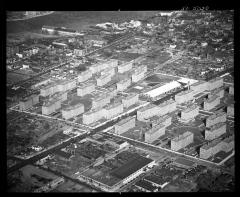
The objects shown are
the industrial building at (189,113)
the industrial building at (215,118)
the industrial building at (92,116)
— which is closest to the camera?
the industrial building at (215,118)

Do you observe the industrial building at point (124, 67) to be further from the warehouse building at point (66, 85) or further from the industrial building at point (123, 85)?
the warehouse building at point (66, 85)

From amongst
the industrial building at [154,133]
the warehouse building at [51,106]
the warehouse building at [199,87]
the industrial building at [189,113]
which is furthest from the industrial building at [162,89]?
the warehouse building at [51,106]

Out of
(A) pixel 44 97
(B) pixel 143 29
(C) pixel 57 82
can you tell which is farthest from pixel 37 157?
(B) pixel 143 29

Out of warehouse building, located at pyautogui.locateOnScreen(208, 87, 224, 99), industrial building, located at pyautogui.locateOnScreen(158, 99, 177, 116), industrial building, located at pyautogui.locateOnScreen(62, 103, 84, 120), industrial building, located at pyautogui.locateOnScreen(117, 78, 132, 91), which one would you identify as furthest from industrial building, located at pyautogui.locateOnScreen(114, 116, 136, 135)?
warehouse building, located at pyautogui.locateOnScreen(208, 87, 224, 99)

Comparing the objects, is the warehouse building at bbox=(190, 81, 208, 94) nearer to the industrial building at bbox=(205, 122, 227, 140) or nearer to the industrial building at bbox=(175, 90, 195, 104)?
the industrial building at bbox=(175, 90, 195, 104)

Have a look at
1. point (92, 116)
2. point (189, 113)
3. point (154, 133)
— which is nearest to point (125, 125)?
point (154, 133)

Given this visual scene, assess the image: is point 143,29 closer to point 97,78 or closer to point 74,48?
point 74,48

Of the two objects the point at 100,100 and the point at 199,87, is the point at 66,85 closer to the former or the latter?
the point at 100,100
